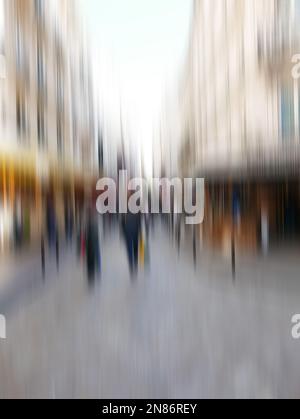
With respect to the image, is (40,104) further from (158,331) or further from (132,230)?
(158,331)

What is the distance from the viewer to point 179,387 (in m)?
1.14

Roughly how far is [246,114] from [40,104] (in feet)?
1.74

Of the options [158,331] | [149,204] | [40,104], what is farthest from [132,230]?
[40,104]

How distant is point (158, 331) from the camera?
3.81ft

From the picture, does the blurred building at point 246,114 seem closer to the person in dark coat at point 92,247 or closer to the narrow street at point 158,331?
the narrow street at point 158,331

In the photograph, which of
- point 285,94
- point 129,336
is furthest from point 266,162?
point 129,336

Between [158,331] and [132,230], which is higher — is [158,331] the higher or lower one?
the lower one

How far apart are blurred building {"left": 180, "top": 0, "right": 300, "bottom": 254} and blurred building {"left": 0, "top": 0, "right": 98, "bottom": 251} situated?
0.29 meters

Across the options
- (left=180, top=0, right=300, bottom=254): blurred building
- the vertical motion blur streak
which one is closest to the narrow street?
the vertical motion blur streak

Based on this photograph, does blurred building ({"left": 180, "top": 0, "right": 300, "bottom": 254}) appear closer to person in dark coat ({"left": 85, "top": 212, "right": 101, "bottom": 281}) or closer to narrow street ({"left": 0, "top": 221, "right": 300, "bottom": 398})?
narrow street ({"left": 0, "top": 221, "right": 300, "bottom": 398})

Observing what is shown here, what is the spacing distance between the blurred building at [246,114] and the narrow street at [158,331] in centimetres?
11

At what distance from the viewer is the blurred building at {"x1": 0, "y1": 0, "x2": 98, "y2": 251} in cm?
111

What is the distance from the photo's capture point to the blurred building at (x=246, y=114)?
3.60ft

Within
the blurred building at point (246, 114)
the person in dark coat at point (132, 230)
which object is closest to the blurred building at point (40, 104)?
the person in dark coat at point (132, 230)
